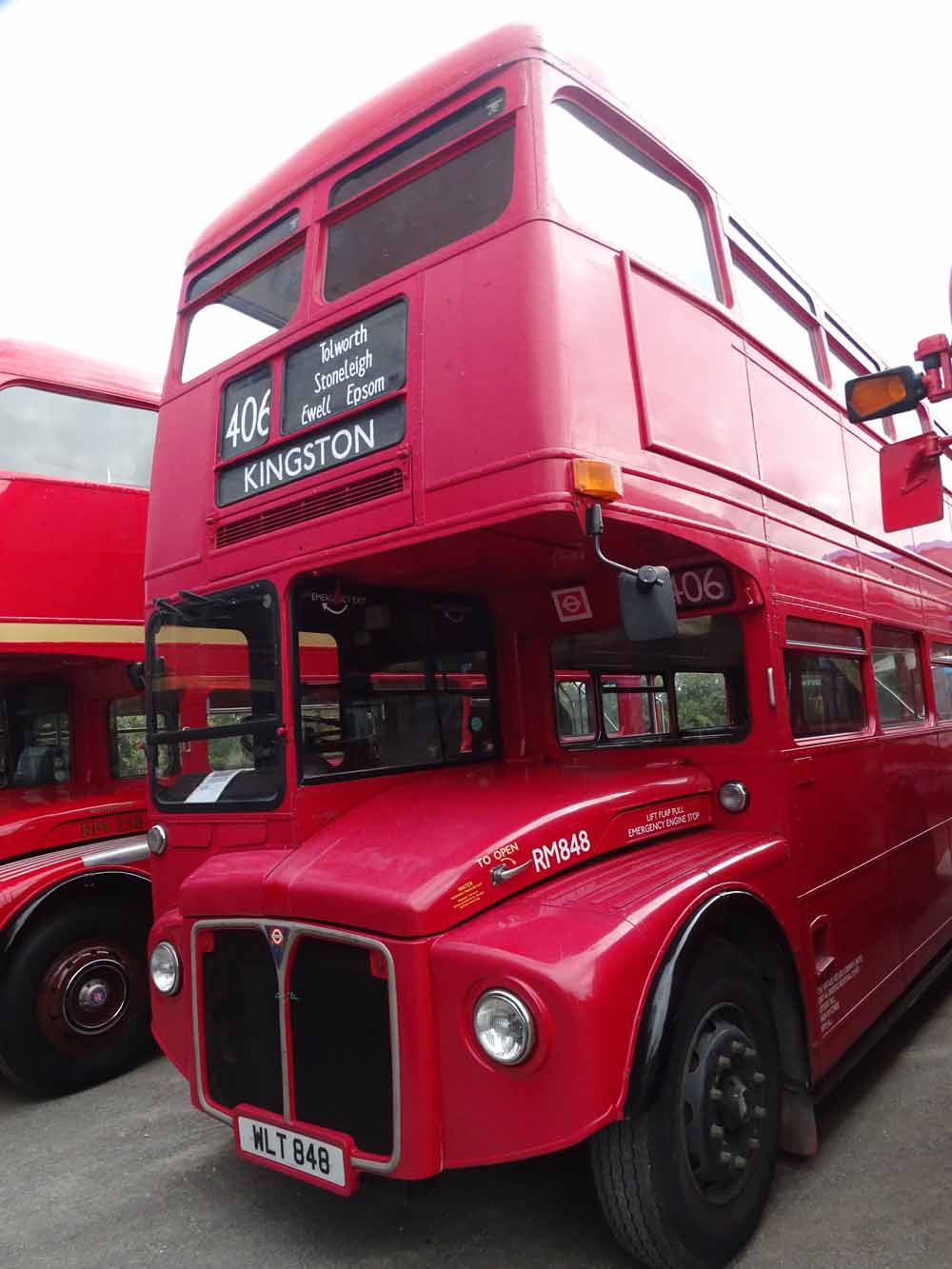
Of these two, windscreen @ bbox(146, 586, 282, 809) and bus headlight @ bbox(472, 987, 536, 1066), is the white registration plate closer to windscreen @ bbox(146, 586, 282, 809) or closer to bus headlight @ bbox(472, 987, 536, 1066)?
bus headlight @ bbox(472, 987, 536, 1066)

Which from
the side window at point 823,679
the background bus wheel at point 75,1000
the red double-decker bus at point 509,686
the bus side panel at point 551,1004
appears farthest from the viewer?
the background bus wheel at point 75,1000

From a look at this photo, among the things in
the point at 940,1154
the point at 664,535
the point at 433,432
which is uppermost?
the point at 433,432

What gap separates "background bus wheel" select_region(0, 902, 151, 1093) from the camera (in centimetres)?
460

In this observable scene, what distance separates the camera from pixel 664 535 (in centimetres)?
327

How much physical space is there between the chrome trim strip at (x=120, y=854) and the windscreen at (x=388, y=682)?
79.8 inches

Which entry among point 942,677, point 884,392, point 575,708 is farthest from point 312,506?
point 942,677

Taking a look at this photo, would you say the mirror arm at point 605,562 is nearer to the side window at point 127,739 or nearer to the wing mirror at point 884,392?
the wing mirror at point 884,392

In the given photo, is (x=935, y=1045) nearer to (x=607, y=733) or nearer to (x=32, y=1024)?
(x=607, y=733)

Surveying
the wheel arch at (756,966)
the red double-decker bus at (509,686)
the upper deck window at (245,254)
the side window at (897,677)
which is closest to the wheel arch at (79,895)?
the red double-decker bus at (509,686)

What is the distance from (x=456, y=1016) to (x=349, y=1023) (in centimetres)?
38

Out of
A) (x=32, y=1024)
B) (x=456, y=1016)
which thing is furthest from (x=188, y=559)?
(x=32, y=1024)

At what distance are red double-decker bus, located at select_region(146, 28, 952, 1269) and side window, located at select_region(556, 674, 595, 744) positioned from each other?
2cm

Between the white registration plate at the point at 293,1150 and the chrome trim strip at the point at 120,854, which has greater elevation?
the chrome trim strip at the point at 120,854

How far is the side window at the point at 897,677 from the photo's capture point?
480 centimetres
